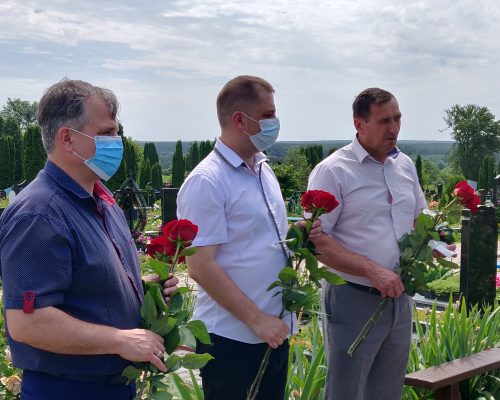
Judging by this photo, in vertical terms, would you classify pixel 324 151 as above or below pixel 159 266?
above

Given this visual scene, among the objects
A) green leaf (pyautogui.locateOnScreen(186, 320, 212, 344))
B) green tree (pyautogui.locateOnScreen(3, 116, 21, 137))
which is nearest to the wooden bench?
green leaf (pyautogui.locateOnScreen(186, 320, 212, 344))

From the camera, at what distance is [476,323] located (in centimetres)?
438

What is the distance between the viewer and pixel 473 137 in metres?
63.1

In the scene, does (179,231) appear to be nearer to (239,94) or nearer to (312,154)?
(239,94)

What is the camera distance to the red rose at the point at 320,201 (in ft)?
7.81

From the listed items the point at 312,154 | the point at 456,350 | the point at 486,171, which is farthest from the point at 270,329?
the point at 486,171

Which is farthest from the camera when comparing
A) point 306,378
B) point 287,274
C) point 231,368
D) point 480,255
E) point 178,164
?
point 178,164

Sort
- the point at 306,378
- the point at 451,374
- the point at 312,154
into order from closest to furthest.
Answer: the point at 306,378
the point at 451,374
the point at 312,154

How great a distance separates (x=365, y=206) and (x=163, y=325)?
4.79 ft

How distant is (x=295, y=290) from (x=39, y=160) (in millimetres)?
20126

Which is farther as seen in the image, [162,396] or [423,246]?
[423,246]

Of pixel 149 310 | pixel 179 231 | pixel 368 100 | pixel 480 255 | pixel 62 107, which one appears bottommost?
pixel 480 255

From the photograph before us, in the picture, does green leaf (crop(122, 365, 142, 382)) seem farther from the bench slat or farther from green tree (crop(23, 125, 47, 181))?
green tree (crop(23, 125, 47, 181))

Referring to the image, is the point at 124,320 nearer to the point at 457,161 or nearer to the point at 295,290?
the point at 295,290
